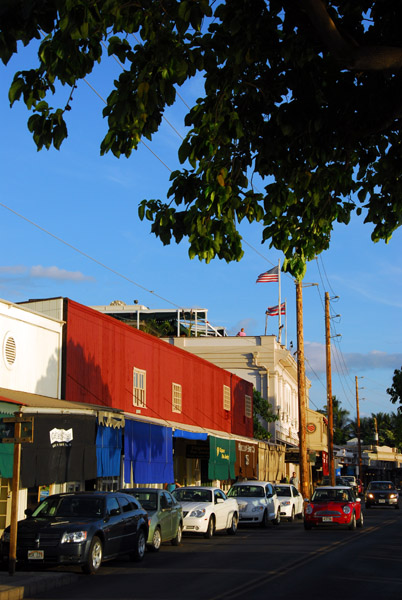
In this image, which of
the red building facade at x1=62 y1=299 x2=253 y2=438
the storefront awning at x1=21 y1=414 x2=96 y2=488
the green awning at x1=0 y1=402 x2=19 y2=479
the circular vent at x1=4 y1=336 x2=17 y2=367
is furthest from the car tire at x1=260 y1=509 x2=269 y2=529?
the green awning at x1=0 y1=402 x2=19 y2=479

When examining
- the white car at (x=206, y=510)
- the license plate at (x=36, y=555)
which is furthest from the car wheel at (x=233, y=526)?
the license plate at (x=36, y=555)

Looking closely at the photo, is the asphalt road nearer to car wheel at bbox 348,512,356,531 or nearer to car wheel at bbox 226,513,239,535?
car wheel at bbox 226,513,239,535

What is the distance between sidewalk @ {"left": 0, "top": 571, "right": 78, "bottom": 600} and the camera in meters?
12.4

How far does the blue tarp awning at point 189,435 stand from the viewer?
98.8 feet

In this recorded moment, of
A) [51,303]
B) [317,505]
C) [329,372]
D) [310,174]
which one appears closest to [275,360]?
[329,372]

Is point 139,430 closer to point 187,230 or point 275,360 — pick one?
point 187,230

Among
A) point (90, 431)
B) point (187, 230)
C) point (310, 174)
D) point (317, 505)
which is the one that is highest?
point (310, 174)

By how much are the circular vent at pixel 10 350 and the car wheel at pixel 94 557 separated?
8.21m

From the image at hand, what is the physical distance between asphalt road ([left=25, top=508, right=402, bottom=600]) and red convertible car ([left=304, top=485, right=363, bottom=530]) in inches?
160

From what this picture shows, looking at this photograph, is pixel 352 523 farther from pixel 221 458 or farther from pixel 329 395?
pixel 329 395

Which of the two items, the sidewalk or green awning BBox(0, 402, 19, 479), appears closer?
the sidewalk

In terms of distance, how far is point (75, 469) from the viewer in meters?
21.9

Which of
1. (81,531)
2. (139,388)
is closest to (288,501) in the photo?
(139,388)

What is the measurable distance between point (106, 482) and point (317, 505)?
24.3 feet
